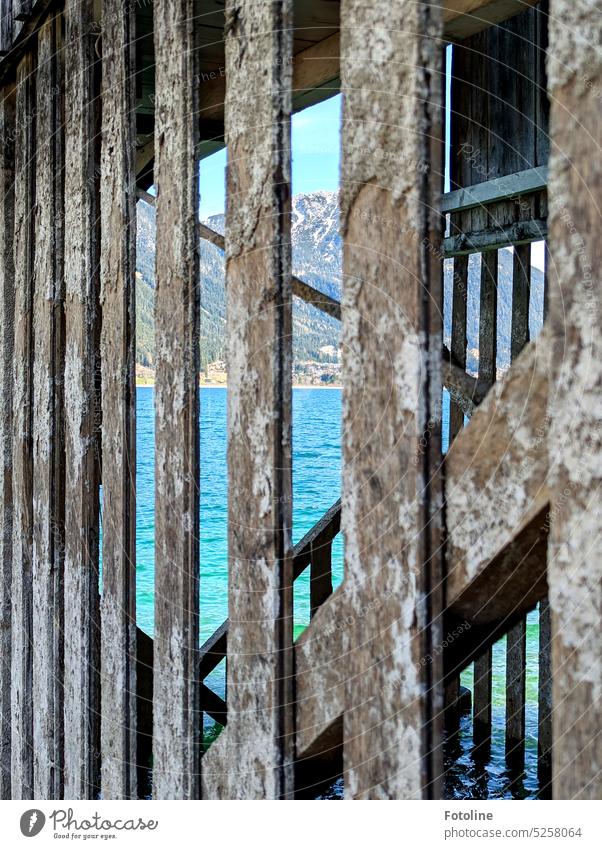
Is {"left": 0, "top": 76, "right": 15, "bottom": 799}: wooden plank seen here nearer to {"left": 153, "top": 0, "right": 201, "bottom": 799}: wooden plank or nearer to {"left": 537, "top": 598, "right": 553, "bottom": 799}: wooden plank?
Answer: {"left": 153, "top": 0, "right": 201, "bottom": 799}: wooden plank

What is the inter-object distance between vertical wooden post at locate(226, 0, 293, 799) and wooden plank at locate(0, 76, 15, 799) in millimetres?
1818

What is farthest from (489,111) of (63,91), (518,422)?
(518,422)

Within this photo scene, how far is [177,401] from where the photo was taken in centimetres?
180

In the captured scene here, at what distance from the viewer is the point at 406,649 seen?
1.24 metres

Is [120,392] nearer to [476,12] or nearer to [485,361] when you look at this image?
[476,12]

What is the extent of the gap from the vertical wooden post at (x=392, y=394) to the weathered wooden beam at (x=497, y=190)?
2505 millimetres

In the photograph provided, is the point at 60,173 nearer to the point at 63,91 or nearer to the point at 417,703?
the point at 63,91

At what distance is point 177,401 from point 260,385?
1.05ft

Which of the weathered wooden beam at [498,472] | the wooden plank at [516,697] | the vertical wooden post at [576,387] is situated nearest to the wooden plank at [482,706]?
the wooden plank at [516,697]

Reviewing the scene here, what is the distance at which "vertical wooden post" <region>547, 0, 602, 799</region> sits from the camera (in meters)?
0.96

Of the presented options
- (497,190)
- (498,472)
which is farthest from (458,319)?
(498,472)

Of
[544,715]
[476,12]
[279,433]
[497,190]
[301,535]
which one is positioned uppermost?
[476,12]

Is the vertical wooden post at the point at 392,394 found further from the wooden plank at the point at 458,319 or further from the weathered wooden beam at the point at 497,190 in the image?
the wooden plank at the point at 458,319

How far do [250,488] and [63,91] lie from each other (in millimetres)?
1773
